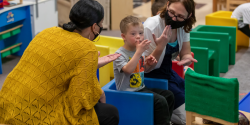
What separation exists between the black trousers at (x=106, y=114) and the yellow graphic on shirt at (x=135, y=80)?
418 millimetres

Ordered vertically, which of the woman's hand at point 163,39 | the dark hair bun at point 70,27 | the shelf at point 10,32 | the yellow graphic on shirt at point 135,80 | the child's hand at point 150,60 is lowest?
the yellow graphic on shirt at point 135,80

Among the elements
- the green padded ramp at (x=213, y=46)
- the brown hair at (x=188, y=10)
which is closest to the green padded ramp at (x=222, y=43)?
the green padded ramp at (x=213, y=46)

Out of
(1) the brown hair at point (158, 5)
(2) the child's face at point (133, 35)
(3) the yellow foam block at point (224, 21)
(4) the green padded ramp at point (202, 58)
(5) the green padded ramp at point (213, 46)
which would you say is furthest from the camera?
(3) the yellow foam block at point (224, 21)

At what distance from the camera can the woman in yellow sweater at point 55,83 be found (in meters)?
1.73

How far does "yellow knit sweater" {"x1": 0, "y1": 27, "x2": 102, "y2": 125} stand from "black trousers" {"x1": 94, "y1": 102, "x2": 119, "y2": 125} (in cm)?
16

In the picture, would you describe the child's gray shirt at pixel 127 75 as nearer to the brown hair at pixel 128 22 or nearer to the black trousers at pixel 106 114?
the brown hair at pixel 128 22

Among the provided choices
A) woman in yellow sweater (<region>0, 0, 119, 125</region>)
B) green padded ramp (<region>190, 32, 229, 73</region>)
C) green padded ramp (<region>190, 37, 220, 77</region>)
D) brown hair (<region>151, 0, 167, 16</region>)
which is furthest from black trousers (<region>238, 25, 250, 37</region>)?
woman in yellow sweater (<region>0, 0, 119, 125</region>)

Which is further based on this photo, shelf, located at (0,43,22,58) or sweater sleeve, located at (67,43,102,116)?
shelf, located at (0,43,22,58)

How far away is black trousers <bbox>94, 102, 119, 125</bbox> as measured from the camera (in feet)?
6.39

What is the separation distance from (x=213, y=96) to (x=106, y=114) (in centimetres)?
73

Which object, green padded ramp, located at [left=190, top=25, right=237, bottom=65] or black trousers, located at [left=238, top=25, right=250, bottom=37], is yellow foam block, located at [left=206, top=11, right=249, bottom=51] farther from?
green padded ramp, located at [left=190, top=25, right=237, bottom=65]

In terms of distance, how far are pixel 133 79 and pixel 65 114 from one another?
A: 0.72 m

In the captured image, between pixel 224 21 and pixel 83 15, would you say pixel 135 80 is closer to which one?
pixel 83 15

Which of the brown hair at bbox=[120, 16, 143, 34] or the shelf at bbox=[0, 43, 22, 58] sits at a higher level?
the brown hair at bbox=[120, 16, 143, 34]
